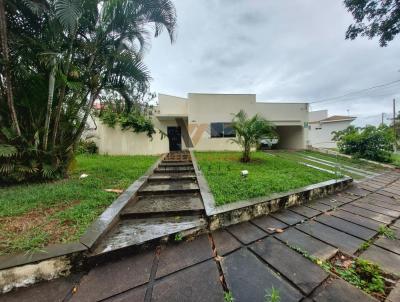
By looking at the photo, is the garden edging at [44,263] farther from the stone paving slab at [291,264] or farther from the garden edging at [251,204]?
the stone paving slab at [291,264]

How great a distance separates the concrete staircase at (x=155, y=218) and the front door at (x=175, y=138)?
9.35 m

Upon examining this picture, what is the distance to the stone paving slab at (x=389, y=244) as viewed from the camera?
7.01ft

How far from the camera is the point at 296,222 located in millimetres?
2762

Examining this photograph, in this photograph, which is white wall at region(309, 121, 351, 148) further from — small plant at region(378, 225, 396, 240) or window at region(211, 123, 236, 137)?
small plant at region(378, 225, 396, 240)

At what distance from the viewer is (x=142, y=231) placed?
2227mm

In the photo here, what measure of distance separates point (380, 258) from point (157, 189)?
3.33 meters

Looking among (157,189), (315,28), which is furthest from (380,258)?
(315,28)

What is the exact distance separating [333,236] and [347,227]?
1.51 ft

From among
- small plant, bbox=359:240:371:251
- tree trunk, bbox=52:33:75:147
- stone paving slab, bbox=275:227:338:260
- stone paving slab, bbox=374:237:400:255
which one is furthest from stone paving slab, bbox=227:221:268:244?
tree trunk, bbox=52:33:75:147

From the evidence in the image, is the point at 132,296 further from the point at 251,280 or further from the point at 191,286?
the point at 251,280

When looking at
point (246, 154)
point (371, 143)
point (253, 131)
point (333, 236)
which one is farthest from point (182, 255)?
point (371, 143)

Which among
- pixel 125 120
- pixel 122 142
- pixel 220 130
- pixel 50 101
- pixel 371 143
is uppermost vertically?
pixel 125 120

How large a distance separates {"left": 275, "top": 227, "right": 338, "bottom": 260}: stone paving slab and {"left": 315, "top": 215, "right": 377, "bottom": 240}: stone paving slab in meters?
0.64

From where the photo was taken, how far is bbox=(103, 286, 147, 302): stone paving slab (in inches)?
54.1
